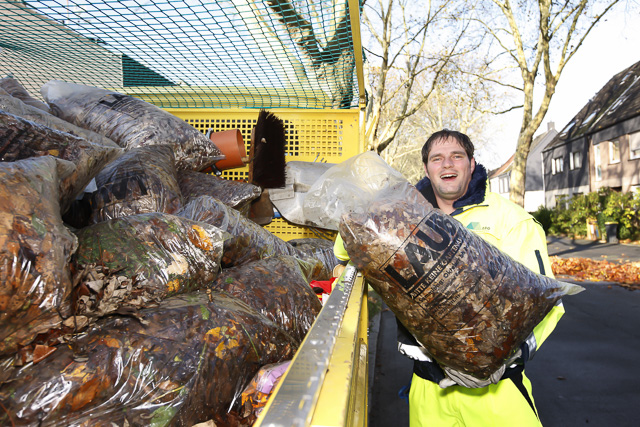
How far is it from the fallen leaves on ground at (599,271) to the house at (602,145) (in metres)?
11.0

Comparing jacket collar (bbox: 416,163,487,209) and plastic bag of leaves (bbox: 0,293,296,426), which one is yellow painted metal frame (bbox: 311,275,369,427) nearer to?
plastic bag of leaves (bbox: 0,293,296,426)

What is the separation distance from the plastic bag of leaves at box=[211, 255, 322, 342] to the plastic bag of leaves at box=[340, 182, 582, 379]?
0.62 metres

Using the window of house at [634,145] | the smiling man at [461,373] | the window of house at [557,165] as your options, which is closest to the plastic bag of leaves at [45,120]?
the smiling man at [461,373]

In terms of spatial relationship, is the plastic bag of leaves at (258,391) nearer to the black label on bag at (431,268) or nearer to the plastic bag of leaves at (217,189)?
the black label on bag at (431,268)

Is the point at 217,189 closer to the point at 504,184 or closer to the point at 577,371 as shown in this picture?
the point at 577,371

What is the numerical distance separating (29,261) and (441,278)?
3.83 ft

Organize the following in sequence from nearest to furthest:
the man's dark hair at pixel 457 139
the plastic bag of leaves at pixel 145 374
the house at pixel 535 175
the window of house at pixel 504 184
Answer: the plastic bag of leaves at pixel 145 374
the man's dark hair at pixel 457 139
the house at pixel 535 175
the window of house at pixel 504 184

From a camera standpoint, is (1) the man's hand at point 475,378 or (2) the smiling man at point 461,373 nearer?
(1) the man's hand at point 475,378

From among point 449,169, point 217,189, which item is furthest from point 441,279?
point 217,189

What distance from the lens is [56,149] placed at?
73.3 inches

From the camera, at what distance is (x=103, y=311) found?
130 cm

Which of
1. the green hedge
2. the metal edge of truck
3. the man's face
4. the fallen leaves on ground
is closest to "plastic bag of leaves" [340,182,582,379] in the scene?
the metal edge of truck

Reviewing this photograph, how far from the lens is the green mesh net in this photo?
2.76 m

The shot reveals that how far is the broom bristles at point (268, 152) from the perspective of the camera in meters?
3.41
